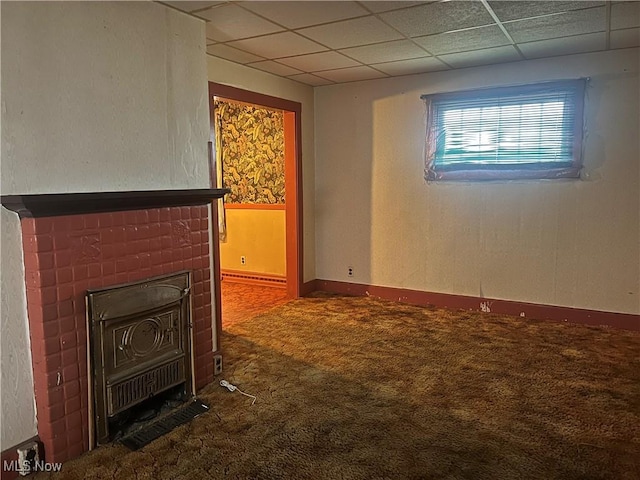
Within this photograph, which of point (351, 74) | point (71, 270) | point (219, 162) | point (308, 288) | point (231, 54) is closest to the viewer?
point (71, 270)

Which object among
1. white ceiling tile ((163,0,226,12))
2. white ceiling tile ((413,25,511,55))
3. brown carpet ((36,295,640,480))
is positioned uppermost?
white ceiling tile ((413,25,511,55))

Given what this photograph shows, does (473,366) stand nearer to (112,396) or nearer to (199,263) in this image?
(199,263)

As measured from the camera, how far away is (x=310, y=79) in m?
4.97

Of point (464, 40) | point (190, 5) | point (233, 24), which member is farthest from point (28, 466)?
point (464, 40)

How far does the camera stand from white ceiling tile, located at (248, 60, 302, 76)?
4.23m

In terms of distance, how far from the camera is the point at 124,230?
255 cm

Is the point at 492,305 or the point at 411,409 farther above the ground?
the point at 492,305

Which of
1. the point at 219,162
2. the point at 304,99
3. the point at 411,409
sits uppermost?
the point at 304,99

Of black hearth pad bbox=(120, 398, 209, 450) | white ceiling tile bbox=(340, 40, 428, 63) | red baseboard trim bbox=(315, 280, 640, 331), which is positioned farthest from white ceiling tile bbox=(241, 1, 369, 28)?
red baseboard trim bbox=(315, 280, 640, 331)

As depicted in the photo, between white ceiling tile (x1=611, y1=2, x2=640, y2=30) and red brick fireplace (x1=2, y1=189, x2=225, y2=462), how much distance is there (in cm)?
285

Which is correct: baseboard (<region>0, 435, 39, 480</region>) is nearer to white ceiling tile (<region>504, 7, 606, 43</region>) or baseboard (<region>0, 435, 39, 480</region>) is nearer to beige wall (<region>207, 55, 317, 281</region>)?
beige wall (<region>207, 55, 317, 281</region>)

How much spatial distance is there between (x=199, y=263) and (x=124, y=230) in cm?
60

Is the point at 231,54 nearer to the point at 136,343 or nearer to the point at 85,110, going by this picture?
the point at 85,110

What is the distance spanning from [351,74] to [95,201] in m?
3.15
